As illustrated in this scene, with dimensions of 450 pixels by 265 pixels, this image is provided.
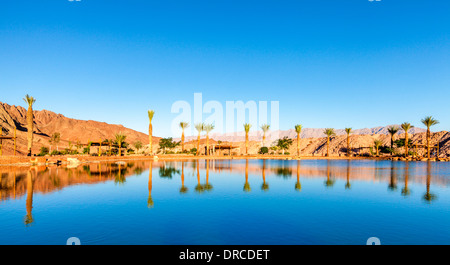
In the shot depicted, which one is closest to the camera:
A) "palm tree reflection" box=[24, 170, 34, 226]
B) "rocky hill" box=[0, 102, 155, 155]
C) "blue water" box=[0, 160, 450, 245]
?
"blue water" box=[0, 160, 450, 245]

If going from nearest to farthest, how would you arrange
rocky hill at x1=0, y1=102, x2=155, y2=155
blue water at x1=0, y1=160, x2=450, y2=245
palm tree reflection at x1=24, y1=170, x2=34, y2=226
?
blue water at x1=0, y1=160, x2=450, y2=245 < palm tree reflection at x1=24, y1=170, x2=34, y2=226 < rocky hill at x1=0, y1=102, x2=155, y2=155

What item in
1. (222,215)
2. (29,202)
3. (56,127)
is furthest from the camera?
(56,127)

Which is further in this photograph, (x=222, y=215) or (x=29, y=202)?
(x=29, y=202)

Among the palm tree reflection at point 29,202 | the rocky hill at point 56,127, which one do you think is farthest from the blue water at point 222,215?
the rocky hill at point 56,127

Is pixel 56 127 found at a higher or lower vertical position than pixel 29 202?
higher

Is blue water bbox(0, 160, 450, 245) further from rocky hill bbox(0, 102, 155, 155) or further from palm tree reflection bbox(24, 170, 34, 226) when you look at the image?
rocky hill bbox(0, 102, 155, 155)

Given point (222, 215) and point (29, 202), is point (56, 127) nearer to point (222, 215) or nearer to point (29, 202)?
point (29, 202)

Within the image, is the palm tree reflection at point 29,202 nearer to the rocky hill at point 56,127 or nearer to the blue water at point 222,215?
the blue water at point 222,215

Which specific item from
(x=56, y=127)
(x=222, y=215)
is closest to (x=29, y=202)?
(x=222, y=215)

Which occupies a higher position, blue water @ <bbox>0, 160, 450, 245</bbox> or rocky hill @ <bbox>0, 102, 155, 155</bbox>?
rocky hill @ <bbox>0, 102, 155, 155</bbox>

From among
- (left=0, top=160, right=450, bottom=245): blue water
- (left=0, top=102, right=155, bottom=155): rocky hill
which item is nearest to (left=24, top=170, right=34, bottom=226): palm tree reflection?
(left=0, top=160, right=450, bottom=245): blue water

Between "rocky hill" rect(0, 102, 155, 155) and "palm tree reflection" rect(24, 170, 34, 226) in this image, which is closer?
"palm tree reflection" rect(24, 170, 34, 226)

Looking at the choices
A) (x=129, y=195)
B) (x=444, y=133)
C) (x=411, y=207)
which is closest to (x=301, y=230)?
(x=411, y=207)
